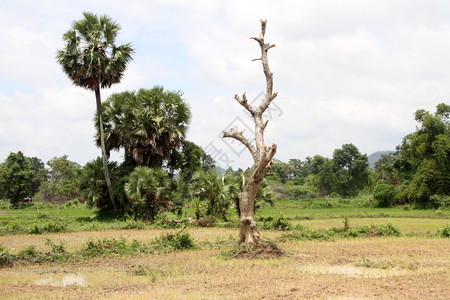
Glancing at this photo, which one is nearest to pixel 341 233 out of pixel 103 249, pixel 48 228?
pixel 103 249

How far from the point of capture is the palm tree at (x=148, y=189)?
79.4 feet

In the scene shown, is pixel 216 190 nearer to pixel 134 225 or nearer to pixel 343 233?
pixel 134 225

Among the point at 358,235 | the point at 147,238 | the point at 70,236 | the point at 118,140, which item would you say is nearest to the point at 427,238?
the point at 358,235

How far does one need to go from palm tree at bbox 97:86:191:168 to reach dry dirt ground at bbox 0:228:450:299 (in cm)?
1344

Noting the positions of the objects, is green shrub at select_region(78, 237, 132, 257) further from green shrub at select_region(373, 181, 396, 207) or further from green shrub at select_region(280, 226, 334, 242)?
green shrub at select_region(373, 181, 396, 207)

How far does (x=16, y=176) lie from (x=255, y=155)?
1603 inches

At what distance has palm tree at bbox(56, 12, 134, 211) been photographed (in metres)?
25.2

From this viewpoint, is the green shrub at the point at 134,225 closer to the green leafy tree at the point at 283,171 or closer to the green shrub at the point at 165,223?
the green shrub at the point at 165,223

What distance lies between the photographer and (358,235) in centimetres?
1748

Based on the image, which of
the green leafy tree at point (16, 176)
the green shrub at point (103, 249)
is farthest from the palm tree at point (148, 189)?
the green leafy tree at point (16, 176)

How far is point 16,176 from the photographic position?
47000 millimetres

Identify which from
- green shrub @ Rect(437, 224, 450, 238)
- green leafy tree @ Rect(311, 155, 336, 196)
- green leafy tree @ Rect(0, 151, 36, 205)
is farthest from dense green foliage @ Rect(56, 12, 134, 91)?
green leafy tree @ Rect(311, 155, 336, 196)

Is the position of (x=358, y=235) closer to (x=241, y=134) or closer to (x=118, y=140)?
(x=241, y=134)

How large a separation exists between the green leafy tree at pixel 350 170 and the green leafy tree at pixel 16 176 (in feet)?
121
